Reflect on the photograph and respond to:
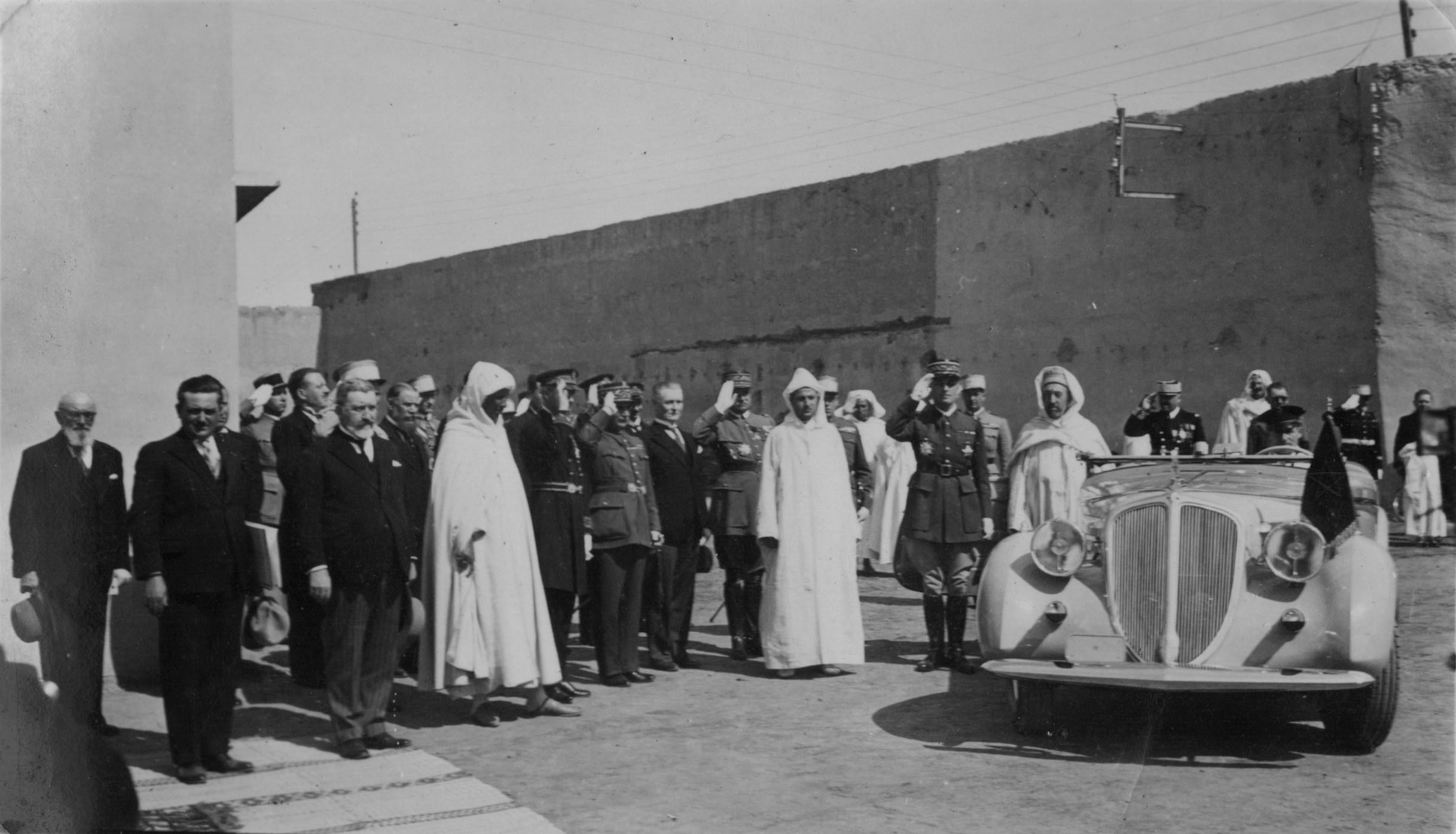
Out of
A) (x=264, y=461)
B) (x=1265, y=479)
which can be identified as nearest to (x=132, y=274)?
(x=264, y=461)

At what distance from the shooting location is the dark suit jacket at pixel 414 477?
822 cm

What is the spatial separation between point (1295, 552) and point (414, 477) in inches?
197

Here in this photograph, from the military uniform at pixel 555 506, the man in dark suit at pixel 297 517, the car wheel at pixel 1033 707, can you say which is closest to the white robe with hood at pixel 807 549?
the military uniform at pixel 555 506

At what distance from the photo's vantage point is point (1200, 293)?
16.6m

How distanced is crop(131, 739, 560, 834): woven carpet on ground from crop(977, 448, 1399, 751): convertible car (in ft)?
8.09

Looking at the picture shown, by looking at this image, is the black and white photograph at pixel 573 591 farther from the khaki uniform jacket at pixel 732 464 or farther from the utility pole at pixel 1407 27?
the utility pole at pixel 1407 27

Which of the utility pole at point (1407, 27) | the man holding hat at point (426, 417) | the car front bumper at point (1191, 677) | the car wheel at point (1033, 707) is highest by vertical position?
the utility pole at point (1407, 27)

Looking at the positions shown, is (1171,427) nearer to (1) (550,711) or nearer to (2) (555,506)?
(2) (555,506)

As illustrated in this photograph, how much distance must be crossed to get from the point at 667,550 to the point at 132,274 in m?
3.73

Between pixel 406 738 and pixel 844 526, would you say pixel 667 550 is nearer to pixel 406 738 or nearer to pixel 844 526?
pixel 844 526

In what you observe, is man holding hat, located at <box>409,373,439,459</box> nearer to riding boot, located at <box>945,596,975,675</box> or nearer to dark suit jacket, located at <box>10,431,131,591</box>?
dark suit jacket, located at <box>10,431,131,591</box>

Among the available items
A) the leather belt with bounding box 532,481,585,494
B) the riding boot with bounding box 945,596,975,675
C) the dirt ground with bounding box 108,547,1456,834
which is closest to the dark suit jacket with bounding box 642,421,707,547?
the dirt ground with bounding box 108,547,1456,834

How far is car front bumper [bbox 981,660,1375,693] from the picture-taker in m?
5.88

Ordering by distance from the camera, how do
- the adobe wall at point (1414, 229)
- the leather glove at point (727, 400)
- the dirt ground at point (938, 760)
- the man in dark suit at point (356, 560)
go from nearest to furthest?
the dirt ground at point (938, 760), the man in dark suit at point (356, 560), the leather glove at point (727, 400), the adobe wall at point (1414, 229)
